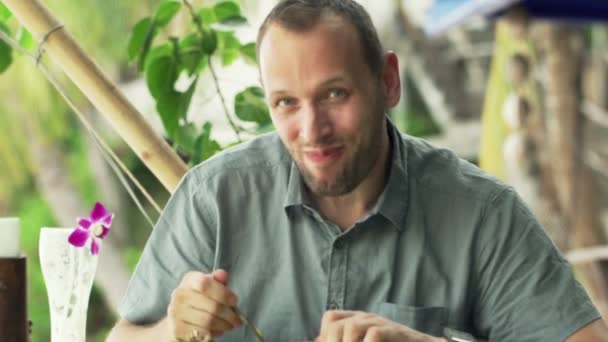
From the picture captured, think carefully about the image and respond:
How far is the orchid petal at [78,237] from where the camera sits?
72.7 inches

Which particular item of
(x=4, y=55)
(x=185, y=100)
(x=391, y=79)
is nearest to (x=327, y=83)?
(x=391, y=79)

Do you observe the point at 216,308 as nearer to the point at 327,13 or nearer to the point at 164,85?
the point at 327,13

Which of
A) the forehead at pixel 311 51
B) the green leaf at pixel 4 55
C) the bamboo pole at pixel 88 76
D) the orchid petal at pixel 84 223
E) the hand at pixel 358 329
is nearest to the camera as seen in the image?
the hand at pixel 358 329

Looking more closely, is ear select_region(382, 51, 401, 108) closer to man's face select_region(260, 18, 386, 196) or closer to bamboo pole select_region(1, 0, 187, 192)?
man's face select_region(260, 18, 386, 196)

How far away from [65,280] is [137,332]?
130mm

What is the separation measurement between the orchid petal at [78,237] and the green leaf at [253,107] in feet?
1.86

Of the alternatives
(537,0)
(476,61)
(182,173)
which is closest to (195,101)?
(182,173)

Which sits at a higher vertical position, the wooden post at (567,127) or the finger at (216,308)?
the finger at (216,308)

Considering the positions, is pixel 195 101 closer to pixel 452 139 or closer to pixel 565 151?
pixel 565 151

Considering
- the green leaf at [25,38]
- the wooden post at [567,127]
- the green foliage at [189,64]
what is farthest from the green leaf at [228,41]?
the wooden post at [567,127]

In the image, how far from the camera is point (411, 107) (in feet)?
43.4

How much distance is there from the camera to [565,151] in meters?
6.22

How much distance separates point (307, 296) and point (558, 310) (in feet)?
1.15

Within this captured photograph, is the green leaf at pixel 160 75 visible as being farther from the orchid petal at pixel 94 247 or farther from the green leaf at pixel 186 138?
the orchid petal at pixel 94 247
